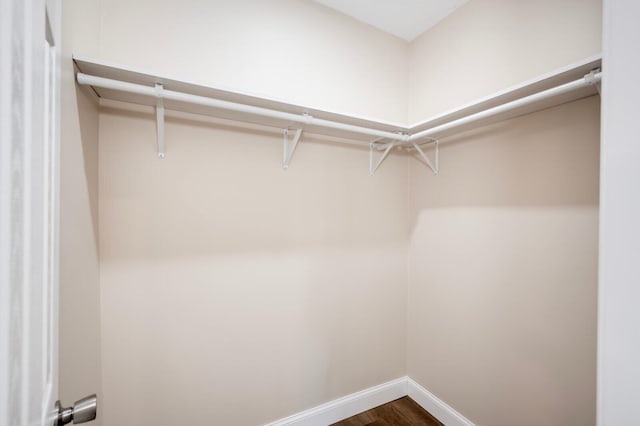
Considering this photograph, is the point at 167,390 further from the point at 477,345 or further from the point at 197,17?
the point at 197,17

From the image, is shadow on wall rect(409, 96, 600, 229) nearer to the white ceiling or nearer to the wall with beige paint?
the wall with beige paint

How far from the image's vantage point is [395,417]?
1.78 m

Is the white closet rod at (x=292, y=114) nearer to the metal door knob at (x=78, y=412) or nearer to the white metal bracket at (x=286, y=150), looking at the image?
the white metal bracket at (x=286, y=150)

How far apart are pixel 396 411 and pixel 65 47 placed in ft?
8.25

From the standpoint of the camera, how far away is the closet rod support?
1.08m

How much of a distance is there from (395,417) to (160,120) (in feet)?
7.46

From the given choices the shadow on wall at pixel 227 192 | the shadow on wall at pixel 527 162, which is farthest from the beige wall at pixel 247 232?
the shadow on wall at pixel 527 162

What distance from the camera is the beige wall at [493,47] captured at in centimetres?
119

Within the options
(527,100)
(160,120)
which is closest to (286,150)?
(160,120)

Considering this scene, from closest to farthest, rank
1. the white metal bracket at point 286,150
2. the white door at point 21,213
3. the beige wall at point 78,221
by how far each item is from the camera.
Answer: the white door at point 21,213
the beige wall at point 78,221
the white metal bracket at point 286,150

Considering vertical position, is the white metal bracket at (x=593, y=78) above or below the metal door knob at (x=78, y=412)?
above

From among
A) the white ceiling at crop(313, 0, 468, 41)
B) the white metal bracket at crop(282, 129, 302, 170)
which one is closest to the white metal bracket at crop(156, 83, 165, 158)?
the white metal bracket at crop(282, 129, 302, 170)

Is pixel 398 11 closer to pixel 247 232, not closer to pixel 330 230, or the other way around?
pixel 330 230

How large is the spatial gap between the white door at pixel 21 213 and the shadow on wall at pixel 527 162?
5.63 ft
